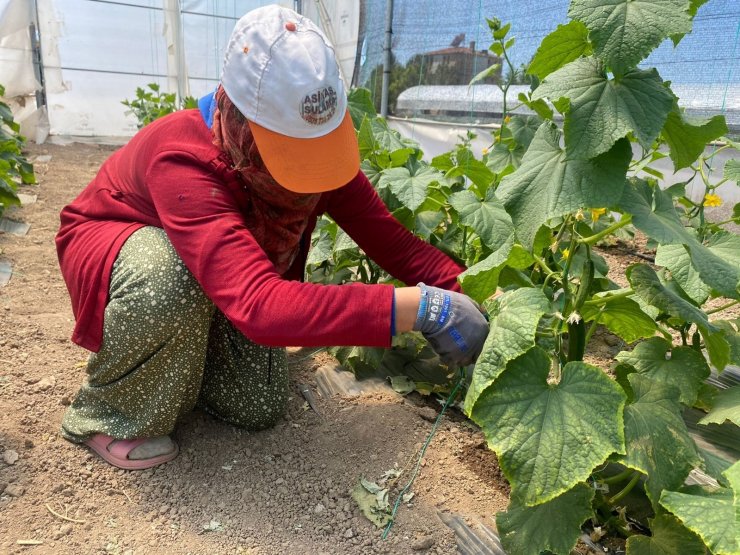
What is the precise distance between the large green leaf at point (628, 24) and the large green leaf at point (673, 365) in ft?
2.01

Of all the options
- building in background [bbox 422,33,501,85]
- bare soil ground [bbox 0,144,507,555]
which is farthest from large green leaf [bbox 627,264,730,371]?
building in background [bbox 422,33,501,85]

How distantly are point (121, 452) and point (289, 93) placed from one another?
3.23 feet

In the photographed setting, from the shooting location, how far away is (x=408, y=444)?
1663mm

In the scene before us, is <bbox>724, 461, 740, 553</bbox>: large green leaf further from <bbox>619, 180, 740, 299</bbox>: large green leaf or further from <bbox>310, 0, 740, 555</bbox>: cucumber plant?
<bbox>619, 180, 740, 299</bbox>: large green leaf

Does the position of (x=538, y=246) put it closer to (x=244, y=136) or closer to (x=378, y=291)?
Answer: (x=378, y=291)

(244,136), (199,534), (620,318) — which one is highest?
(244,136)

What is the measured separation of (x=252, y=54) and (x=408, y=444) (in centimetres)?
102

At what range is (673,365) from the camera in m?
1.31

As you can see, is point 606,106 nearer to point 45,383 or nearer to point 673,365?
point 673,365

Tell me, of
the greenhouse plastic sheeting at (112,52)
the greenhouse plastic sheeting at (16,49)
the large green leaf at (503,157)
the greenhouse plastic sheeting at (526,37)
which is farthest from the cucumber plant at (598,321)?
the greenhouse plastic sheeting at (16,49)

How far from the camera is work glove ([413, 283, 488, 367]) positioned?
1.24m

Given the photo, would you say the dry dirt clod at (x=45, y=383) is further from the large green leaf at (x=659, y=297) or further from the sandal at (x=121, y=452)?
the large green leaf at (x=659, y=297)

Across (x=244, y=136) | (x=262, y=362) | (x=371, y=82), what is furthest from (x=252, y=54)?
(x=371, y=82)

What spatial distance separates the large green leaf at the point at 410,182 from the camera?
1.73 m
